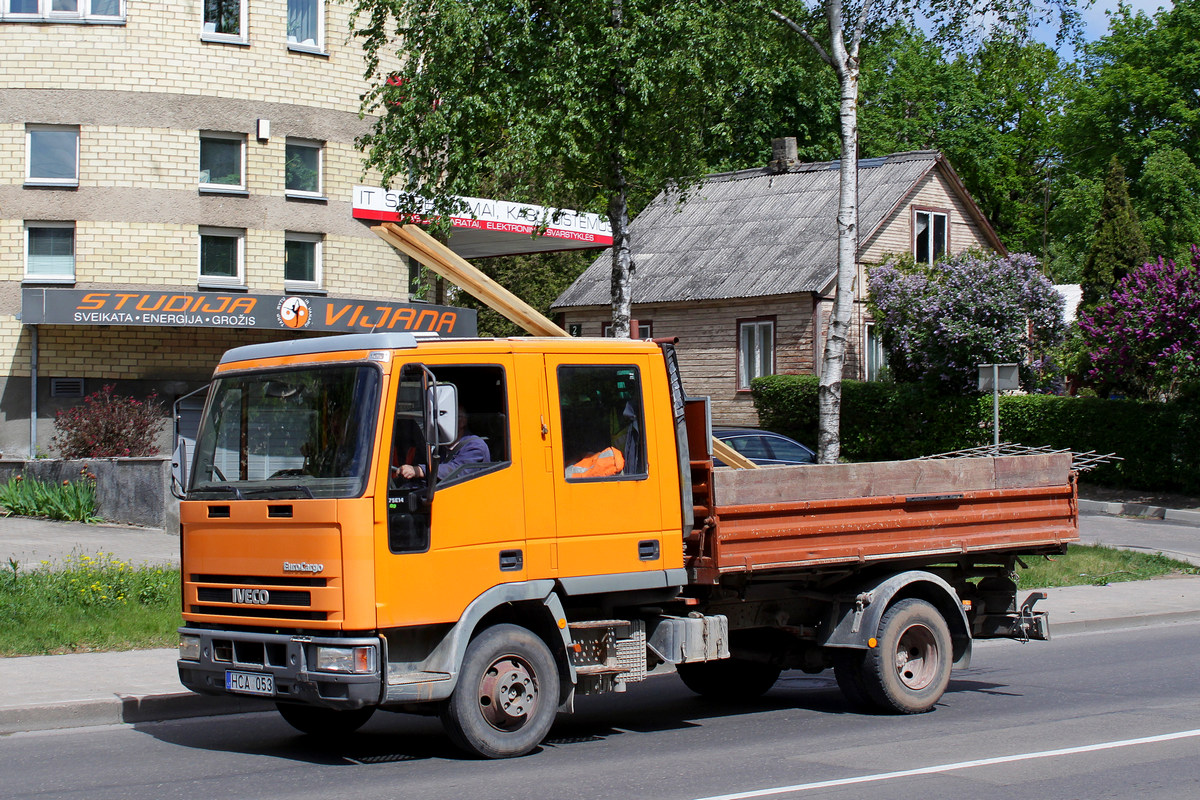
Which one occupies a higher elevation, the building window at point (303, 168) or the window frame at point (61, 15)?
the window frame at point (61, 15)

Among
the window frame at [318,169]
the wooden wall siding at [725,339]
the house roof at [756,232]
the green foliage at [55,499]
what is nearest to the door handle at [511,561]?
the green foliage at [55,499]

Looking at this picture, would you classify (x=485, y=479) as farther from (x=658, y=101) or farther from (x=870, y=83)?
(x=870, y=83)

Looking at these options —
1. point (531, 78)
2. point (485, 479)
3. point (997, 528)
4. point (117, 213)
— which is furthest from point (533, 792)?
point (117, 213)

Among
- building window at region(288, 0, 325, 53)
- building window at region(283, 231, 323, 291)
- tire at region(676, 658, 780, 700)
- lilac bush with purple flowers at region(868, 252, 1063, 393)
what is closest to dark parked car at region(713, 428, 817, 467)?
lilac bush with purple flowers at region(868, 252, 1063, 393)

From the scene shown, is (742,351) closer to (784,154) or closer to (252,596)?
(784,154)

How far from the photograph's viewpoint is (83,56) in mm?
25359

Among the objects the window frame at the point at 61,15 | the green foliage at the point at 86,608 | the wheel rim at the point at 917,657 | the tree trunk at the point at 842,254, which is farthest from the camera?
the window frame at the point at 61,15

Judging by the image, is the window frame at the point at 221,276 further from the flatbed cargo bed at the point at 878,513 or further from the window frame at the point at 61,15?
the flatbed cargo bed at the point at 878,513

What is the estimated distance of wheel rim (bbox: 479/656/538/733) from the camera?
25.0ft

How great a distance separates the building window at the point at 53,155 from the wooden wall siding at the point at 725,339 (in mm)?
17353

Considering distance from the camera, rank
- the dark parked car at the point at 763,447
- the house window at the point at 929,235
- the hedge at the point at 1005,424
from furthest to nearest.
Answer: the house window at the point at 929,235
the hedge at the point at 1005,424
the dark parked car at the point at 763,447

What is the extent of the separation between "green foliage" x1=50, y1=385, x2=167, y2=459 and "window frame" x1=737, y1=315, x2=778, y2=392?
58.6ft

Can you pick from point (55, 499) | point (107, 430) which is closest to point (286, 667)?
point (55, 499)

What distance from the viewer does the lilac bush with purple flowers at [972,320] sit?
29.4 meters
